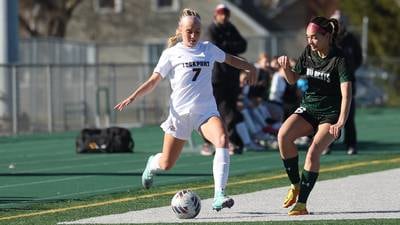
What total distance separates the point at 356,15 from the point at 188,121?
113ft

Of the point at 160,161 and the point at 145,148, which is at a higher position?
the point at 160,161

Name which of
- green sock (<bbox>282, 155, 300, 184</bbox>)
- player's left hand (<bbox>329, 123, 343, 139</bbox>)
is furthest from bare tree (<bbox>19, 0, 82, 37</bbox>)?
player's left hand (<bbox>329, 123, 343, 139</bbox>)

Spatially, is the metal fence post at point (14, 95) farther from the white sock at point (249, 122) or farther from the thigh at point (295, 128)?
the thigh at point (295, 128)

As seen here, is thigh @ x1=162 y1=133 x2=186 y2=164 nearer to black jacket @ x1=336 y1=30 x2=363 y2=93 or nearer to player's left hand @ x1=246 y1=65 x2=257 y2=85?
player's left hand @ x1=246 y1=65 x2=257 y2=85

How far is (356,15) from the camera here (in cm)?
4572

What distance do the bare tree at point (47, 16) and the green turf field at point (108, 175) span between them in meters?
28.0

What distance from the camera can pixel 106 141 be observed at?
19703 millimetres

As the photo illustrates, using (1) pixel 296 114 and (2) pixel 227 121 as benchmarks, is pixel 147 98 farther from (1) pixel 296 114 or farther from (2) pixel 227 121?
(1) pixel 296 114

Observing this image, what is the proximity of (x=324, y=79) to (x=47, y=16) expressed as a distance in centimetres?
4111

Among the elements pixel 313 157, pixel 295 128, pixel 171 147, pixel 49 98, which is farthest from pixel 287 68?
pixel 49 98

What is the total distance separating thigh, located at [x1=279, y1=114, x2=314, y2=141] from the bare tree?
3941 cm

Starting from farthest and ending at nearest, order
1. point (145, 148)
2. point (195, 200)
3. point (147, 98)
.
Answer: point (147, 98)
point (145, 148)
point (195, 200)

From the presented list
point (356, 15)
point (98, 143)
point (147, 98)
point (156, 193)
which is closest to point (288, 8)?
point (356, 15)

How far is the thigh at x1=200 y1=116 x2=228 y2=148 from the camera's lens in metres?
11.6
